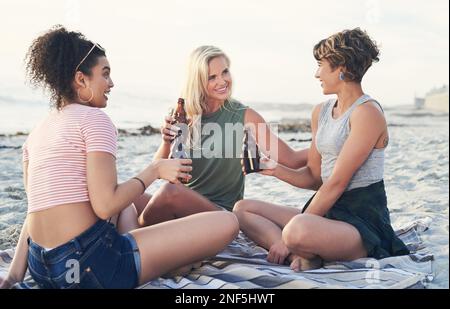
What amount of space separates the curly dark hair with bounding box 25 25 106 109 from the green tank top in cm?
122

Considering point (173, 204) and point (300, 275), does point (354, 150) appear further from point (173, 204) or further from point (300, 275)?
Result: point (173, 204)

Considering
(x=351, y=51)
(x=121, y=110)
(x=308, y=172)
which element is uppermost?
(x=351, y=51)

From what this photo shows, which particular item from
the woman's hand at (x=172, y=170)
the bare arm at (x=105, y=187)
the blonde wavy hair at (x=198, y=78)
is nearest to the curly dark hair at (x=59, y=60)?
the bare arm at (x=105, y=187)

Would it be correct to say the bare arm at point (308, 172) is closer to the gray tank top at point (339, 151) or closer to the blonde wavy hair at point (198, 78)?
the gray tank top at point (339, 151)

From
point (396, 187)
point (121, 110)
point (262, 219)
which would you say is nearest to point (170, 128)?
point (262, 219)

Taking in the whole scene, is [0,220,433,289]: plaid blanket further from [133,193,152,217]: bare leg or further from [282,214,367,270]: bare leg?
[133,193,152,217]: bare leg

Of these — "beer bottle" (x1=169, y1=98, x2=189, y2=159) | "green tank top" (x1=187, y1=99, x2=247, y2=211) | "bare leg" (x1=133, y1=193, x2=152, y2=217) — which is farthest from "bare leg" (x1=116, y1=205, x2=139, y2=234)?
"green tank top" (x1=187, y1=99, x2=247, y2=211)

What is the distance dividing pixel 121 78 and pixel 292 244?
12.7 meters

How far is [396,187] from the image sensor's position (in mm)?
5453

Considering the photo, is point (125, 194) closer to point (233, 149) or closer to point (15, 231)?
point (233, 149)

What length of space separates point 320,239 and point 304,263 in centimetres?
18

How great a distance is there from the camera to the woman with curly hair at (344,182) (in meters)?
2.86
